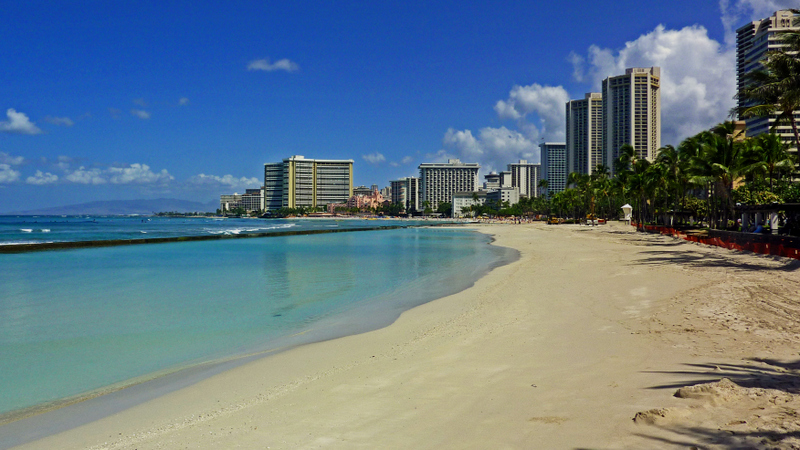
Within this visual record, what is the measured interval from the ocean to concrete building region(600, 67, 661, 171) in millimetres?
134198

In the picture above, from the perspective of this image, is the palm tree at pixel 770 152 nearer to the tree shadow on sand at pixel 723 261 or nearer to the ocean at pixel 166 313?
the tree shadow on sand at pixel 723 261

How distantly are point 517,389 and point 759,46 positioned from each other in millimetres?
139773

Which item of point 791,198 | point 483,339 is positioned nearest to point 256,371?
point 483,339

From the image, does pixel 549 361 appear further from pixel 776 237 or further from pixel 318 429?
pixel 776 237

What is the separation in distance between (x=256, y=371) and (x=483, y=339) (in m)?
3.66

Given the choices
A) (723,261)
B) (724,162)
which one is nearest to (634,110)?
(724,162)

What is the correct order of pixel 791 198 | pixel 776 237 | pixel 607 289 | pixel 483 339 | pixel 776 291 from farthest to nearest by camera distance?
pixel 791 198 → pixel 776 237 → pixel 607 289 → pixel 776 291 → pixel 483 339

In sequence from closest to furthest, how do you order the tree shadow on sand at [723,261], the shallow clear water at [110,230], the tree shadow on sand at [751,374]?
the tree shadow on sand at [751,374] < the tree shadow on sand at [723,261] < the shallow clear water at [110,230]

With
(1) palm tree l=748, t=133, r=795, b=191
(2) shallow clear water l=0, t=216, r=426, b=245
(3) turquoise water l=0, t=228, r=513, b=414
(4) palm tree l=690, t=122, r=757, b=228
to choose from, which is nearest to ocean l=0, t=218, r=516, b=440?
(3) turquoise water l=0, t=228, r=513, b=414

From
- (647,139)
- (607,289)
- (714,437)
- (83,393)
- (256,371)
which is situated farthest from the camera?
(647,139)

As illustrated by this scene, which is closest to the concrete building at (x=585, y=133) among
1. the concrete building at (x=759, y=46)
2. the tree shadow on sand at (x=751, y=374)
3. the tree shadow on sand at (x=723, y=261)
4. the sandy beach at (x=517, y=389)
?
the concrete building at (x=759, y=46)

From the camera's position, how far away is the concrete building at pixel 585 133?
167 meters

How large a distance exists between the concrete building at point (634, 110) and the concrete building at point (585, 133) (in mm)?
20381

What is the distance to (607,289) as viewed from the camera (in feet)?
42.1
